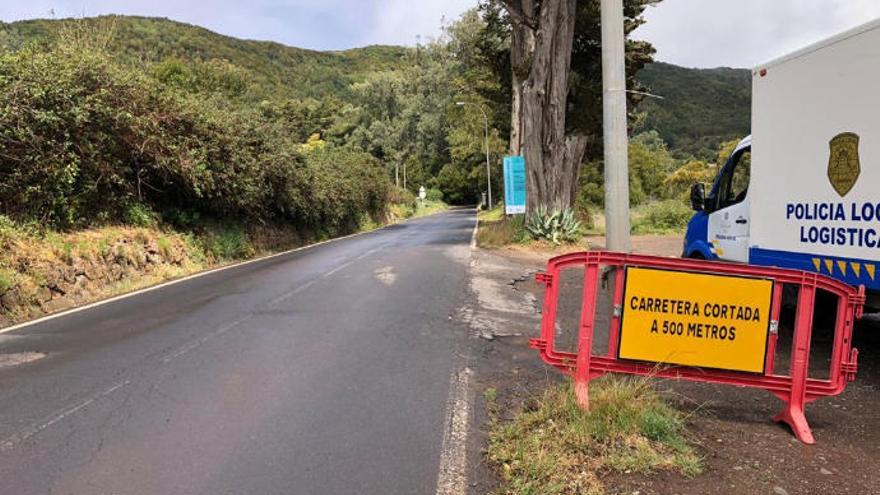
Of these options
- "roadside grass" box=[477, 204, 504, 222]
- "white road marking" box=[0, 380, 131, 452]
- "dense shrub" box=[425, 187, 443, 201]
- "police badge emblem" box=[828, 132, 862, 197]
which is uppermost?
"police badge emblem" box=[828, 132, 862, 197]

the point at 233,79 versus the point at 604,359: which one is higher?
the point at 233,79

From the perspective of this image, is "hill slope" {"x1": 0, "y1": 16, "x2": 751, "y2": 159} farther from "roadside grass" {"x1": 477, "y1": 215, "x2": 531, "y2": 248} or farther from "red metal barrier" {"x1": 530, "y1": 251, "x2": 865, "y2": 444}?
"red metal barrier" {"x1": 530, "y1": 251, "x2": 865, "y2": 444}

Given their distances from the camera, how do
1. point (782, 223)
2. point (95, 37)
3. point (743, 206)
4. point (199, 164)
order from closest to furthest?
point (782, 223), point (743, 206), point (95, 37), point (199, 164)

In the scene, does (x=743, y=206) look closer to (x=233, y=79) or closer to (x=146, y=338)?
(x=146, y=338)

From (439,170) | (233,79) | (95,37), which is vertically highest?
(233,79)

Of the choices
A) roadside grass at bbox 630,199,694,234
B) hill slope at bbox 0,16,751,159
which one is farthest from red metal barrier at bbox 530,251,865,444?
hill slope at bbox 0,16,751,159

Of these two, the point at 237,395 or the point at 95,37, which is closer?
the point at 237,395

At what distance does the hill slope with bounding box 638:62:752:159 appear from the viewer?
3442 inches

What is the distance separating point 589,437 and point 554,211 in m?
16.3

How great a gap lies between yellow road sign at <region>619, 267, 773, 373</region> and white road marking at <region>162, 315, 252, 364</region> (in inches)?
194

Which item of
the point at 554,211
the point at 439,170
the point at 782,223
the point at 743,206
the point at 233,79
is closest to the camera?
the point at 782,223

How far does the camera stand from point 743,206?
8094mm

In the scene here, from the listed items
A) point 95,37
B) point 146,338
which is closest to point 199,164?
point 95,37

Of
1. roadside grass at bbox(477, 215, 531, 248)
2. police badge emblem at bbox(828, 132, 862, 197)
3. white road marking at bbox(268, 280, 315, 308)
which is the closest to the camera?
police badge emblem at bbox(828, 132, 862, 197)
